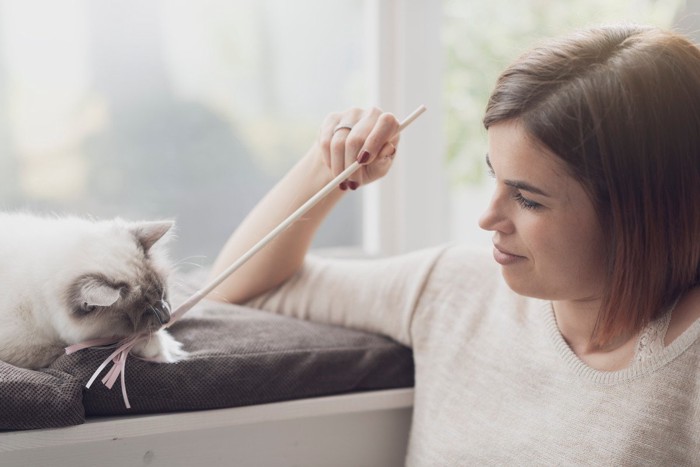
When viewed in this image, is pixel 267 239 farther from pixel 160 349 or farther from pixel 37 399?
pixel 37 399

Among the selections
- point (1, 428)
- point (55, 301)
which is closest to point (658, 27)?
point (55, 301)

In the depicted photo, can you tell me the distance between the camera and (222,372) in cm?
103

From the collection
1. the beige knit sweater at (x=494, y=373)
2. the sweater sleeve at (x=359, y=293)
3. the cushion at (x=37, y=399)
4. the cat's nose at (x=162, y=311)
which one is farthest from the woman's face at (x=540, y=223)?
the cushion at (x=37, y=399)

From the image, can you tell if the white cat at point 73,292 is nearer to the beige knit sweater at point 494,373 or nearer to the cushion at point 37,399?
the cushion at point 37,399

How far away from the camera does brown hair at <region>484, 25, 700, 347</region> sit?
0.86 metres

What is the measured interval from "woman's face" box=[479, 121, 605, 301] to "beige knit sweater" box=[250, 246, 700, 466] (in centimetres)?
14

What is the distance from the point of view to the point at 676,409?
2.85 feet

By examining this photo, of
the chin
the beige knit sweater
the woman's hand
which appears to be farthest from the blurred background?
the chin

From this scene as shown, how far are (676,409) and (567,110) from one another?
1.36ft

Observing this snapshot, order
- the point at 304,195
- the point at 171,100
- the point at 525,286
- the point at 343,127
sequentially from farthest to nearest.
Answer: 1. the point at 171,100
2. the point at 304,195
3. the point at 343,127
4. the point at 525,286

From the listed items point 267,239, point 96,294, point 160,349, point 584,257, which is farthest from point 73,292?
point 584,257

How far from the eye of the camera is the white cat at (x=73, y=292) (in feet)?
3.02

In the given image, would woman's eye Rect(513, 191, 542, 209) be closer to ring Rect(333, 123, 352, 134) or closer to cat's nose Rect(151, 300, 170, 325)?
ring Rect(333, 123, 352, 134)

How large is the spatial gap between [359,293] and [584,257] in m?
0.46
